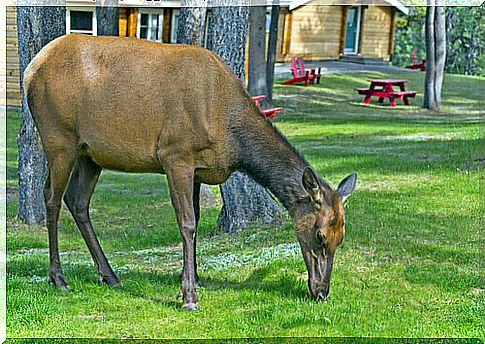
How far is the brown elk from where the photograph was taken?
5730 millimetres

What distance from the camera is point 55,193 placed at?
6.21 metres

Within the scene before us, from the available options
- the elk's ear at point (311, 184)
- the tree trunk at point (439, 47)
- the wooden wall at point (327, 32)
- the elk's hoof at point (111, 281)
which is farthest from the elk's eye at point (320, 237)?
the wooden wall at point (327, 32)

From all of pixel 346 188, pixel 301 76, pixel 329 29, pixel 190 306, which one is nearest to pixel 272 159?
pixel 346 188

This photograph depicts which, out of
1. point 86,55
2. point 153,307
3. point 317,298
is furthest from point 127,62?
point 317,298

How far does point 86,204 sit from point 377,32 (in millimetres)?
23495

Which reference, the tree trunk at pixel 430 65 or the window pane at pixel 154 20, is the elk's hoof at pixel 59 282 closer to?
the tree trunk at pixel 430 65

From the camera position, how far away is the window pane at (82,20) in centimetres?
1056

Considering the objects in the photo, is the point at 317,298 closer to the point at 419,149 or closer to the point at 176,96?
the point at 176,96

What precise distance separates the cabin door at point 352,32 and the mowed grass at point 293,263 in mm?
16463

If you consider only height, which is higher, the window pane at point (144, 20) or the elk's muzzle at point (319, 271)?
the window pane at point (144, 20)

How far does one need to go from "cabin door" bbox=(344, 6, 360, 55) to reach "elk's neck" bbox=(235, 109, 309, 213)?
71.9ft

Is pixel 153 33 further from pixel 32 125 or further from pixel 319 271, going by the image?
pixel 319 271

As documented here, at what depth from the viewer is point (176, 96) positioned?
5.72 m

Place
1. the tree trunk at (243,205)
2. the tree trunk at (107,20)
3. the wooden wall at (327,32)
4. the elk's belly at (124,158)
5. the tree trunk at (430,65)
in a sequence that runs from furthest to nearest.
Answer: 1. the wooden wall at (327,32)
2. the tree trunk at (430,65)
3. the tree trunk at (107,20)
4. the tree trunk at (243,205)
5. the elk's belly at (124,158)
